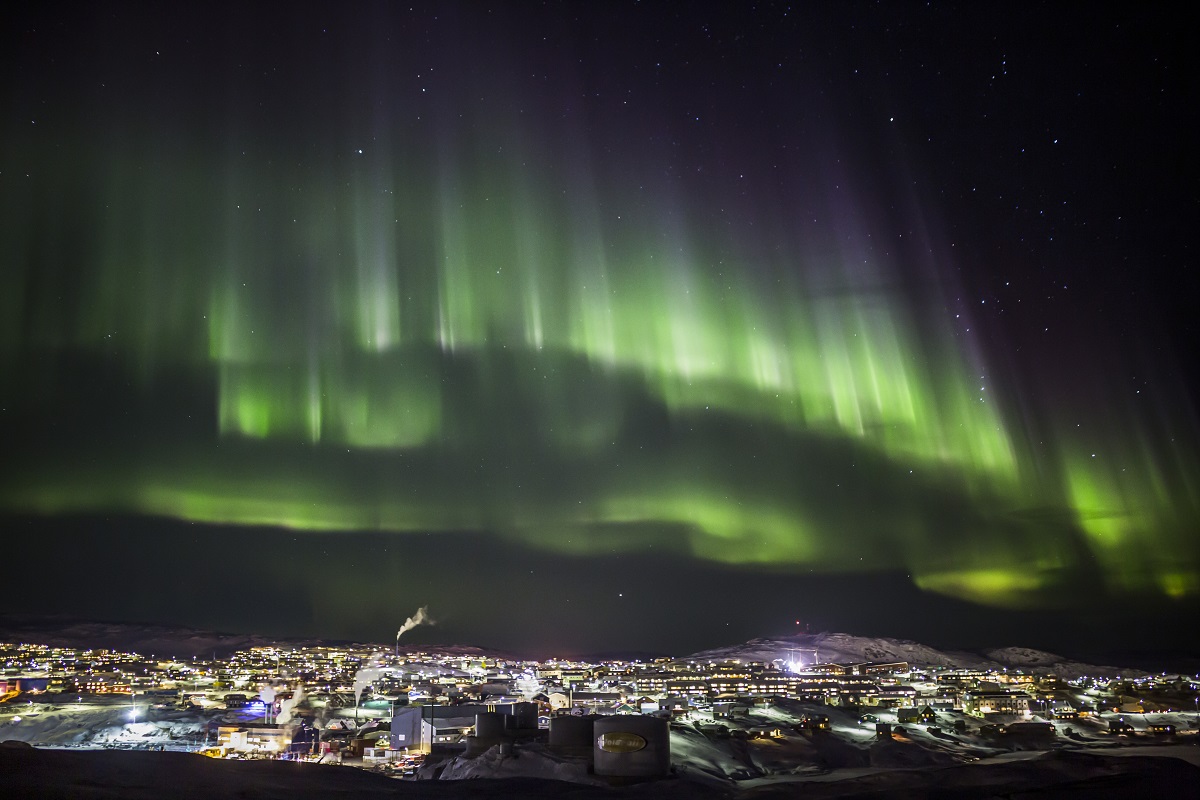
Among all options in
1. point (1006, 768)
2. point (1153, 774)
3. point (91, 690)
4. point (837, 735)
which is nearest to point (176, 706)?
point (91, 690)

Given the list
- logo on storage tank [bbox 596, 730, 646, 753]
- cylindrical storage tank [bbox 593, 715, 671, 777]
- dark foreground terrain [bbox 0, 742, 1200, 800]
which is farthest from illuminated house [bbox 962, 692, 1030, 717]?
logo on storage tank [bbox 596, 730, 646, 753]

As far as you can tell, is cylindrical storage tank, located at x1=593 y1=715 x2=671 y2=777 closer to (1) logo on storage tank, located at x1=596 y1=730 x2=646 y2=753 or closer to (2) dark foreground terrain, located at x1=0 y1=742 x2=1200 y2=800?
(1) logo on storage tank, located at x1=596 y1=730 x2=646 y2=753

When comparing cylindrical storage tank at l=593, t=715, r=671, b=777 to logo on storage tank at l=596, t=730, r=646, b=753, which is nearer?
cylindrical storage tank at l=593, t=715, r=671, b=777

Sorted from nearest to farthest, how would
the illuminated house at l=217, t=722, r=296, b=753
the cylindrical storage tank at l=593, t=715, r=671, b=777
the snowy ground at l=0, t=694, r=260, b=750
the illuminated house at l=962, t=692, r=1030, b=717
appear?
the cylindrical storage tank at l=593, t=715, r=671, b=777
the illuminated house at l=217, t=722, r=296, b=753
the snowy ground at l=0, t=694, r=260, b=750
the illuminated house at l=962, t=692, r=1030, b=717

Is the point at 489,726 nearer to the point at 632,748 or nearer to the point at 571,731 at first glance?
the point at 571,731

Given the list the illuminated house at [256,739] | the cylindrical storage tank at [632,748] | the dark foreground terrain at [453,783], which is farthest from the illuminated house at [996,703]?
the illuminated house at [256,739]

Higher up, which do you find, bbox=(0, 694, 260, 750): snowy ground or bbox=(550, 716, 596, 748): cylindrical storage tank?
bbox=(0, 694, 260, 750): snowy ground

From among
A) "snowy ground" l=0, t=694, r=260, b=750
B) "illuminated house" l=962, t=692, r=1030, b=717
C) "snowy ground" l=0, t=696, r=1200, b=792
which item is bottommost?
"illuminated house" l=962, t=692, r=1030, b=717

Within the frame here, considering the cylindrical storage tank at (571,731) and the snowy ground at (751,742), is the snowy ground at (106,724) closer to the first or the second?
the snowy ground at (751,742)
